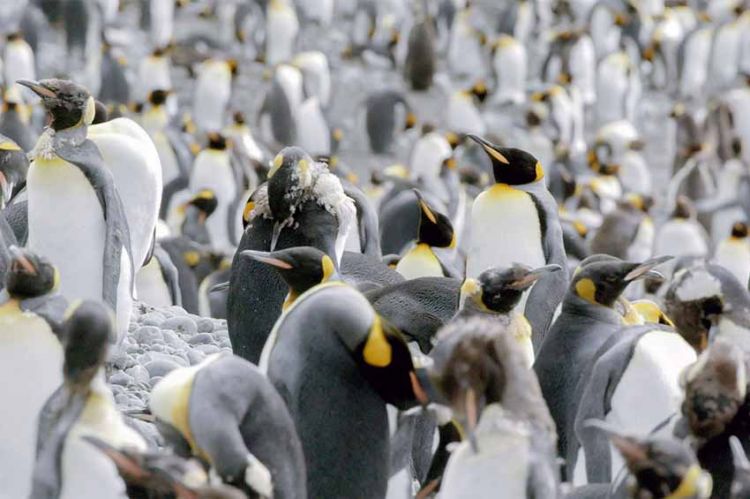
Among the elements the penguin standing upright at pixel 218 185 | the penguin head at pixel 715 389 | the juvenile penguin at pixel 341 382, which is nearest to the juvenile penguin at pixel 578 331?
the juvenile penguin at pixel 341 382

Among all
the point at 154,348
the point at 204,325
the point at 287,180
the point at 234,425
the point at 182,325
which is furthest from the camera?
the point at 204,325

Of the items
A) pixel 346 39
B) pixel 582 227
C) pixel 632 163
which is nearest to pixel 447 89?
pixel 346 39

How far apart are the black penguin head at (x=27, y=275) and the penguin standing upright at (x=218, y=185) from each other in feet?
27.8

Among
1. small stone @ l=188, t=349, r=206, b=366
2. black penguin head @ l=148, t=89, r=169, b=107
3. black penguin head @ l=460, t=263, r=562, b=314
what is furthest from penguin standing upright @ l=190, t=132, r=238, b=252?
black penguin head @ l=460, t=263, r=562, b=314

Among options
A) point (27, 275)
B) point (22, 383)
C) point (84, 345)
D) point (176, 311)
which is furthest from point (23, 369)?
point (176, 311)

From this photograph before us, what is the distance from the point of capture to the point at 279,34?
70.6ft

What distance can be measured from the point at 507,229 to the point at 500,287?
2.05 meters

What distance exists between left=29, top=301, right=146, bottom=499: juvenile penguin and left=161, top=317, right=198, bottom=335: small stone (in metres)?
2.84

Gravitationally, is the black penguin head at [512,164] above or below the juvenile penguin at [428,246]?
above

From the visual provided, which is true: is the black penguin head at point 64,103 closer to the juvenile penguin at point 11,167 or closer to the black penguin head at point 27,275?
the juvenile penguin at point 11,167

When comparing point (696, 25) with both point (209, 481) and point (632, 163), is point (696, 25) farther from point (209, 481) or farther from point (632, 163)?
point (209, 481)

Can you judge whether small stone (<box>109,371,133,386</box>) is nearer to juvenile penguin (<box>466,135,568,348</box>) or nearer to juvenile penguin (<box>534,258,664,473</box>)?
juvenile penguin (<box>534,258,664,473</box>)

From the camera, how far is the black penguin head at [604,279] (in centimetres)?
532

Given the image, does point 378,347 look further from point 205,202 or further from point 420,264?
point 205,202
